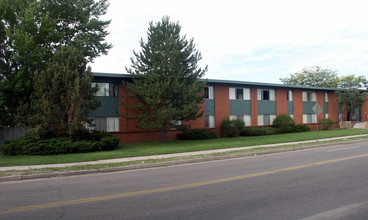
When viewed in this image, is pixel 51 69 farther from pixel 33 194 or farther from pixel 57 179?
pixel 33 194

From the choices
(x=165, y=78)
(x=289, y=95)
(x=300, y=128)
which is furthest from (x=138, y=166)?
(x=289, y=95)

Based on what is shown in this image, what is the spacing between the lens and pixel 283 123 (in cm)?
2995

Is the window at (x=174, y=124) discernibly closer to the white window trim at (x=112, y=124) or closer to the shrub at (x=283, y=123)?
the white window trim at (x=112, y=124)

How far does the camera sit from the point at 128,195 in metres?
6.48

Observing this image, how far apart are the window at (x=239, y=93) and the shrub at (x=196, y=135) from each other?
5.38 meters

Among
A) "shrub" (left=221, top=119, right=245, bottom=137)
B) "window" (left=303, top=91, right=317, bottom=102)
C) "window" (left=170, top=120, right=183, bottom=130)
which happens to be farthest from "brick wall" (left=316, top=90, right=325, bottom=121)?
"window" (left=170, top=120, right=183, bottom=130)

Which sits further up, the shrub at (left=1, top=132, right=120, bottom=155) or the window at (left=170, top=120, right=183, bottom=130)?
the window at (left=170, top=120, right=183, bottom=130)

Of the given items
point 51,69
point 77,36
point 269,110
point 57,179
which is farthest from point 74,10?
point 269,110

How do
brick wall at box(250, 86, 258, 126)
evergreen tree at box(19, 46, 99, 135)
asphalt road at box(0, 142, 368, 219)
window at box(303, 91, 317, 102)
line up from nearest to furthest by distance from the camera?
asphalt road at box(0, 142, 368, 219) < evergreen tree at box(19, 46, 99, 135) < brick wall at box(250, 86, 258, 126) < window at box(303, 91, 317, 102)

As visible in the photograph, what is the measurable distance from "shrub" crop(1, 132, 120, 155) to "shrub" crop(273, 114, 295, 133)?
19.6 metres

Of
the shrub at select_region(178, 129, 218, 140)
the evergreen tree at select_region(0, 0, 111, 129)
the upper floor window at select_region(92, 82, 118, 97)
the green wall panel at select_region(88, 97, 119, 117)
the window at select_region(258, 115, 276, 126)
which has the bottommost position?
the shrub at select_region(178, 129, 218, 140)

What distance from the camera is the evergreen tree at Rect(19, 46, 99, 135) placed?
15.7 meters

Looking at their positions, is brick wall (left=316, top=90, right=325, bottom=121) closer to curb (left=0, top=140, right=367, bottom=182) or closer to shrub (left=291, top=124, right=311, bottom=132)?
shrub (left=291, top=124, right=311, bottom=132)

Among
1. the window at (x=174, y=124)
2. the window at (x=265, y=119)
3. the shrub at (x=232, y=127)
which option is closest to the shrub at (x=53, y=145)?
the window at (x=174, y=124)
